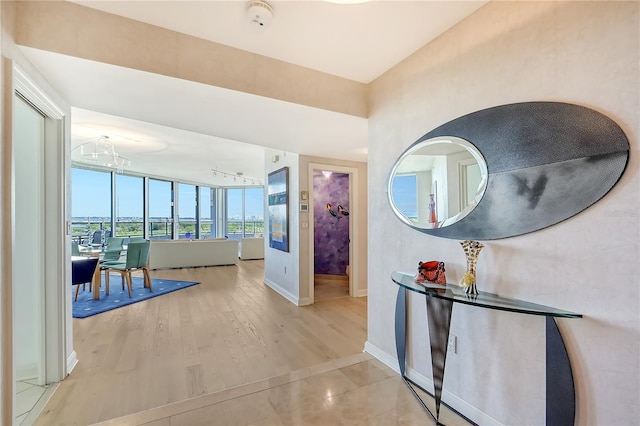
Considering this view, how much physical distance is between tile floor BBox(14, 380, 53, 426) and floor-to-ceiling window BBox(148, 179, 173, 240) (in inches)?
283

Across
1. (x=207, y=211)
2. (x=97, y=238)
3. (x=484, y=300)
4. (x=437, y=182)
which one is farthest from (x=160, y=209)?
(x=484, y=300)

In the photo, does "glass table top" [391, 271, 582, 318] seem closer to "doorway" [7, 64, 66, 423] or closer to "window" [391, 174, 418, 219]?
"window" [391, 174, 418, 219]

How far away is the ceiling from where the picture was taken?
1.75 meters

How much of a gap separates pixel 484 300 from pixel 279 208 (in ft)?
12.3

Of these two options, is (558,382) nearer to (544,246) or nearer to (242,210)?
(544,246)

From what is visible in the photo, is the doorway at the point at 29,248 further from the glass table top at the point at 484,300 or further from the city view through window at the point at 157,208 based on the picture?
the city view through window at the point at 157,208

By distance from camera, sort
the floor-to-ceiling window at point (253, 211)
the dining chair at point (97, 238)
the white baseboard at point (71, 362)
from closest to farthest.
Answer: the white baseboard at point (71, 362), the dining chair at point (97, 238), the floor-to-ceiling window at point (253, 211)

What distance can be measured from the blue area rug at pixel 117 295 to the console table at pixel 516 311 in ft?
13.4

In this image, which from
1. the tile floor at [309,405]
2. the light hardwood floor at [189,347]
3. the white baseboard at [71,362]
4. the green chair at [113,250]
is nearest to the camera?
the tile floor at [309,405]

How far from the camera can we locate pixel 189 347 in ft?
9.27

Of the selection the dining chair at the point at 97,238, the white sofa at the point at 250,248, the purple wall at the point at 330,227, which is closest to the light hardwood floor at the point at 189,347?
the purple wall at the point at 330,227

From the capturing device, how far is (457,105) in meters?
1.86

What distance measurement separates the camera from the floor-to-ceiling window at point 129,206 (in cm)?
768

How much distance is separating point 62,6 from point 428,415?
11.1ft
